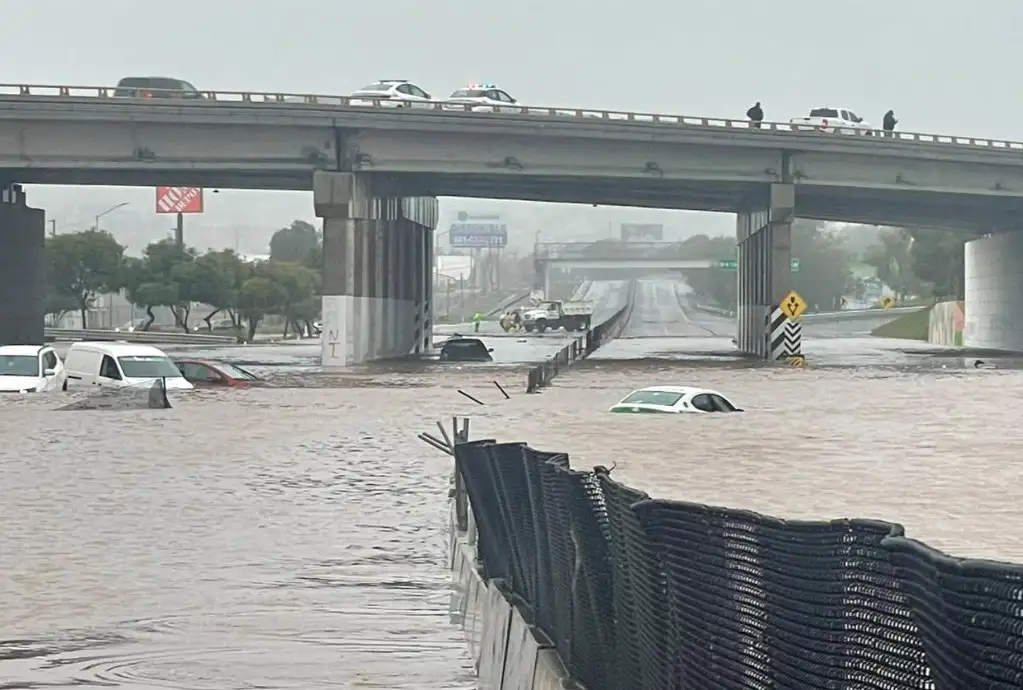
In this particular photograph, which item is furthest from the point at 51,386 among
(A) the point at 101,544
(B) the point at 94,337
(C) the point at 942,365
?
(B) the point at 94,337

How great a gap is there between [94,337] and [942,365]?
5878 centimetres

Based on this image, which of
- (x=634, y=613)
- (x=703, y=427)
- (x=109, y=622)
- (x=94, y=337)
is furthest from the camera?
(x=94, y=337)

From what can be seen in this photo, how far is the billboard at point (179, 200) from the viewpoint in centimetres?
15175

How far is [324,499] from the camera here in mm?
23547

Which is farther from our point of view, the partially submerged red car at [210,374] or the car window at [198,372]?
the car window at [198,372]

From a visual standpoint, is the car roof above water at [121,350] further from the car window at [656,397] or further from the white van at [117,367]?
the car window at [656,397]

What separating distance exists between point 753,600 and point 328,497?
18.7 metres

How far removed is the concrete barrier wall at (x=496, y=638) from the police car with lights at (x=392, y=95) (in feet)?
165

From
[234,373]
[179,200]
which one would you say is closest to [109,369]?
[234,373]

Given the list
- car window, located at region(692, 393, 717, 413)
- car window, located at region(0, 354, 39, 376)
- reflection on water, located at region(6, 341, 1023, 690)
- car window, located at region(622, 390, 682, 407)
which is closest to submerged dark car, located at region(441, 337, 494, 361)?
reflection on water, located at region(6, 341, 1023, 690)

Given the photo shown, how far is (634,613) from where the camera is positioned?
7113 millimetres

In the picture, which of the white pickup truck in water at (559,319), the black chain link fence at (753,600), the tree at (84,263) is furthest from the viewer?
the tree at (84,263)

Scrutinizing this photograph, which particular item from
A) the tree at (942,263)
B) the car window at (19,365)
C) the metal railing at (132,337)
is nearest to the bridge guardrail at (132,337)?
the metal railing at (132,337)

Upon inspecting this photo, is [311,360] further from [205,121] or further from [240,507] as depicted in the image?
[240,507]
